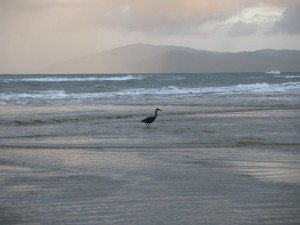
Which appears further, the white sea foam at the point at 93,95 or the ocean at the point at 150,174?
the white sea foam at the point at 93,95

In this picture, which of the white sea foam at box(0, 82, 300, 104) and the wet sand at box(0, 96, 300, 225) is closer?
the wet sand at box(0, 96, 300, 225)

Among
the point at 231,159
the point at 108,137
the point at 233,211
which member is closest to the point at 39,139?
the point at 108,137

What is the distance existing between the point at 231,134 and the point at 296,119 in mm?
4597

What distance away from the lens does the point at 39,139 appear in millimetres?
12023

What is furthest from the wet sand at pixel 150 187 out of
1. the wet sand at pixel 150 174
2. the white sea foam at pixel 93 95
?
the white sea foam at pixel 93 95

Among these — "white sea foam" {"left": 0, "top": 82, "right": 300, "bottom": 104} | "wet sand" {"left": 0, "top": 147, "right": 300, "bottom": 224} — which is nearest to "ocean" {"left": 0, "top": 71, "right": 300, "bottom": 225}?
"wet sand" {"left": 0, "top": 147, "right": 300, "bottom": 224}

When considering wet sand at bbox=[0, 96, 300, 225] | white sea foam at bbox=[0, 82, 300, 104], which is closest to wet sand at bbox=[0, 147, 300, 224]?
wet sand at bbox=[0, 96, 300, 225]

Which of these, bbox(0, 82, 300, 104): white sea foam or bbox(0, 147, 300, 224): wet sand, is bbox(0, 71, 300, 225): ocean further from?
bbox(0, 82, 300, 104): white sea foam

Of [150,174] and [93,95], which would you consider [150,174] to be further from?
[93,95]

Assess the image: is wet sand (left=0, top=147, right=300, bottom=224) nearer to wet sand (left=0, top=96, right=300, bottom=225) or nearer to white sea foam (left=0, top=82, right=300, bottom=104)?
wet sand (left=0, top=96, right=300, bottom=225)

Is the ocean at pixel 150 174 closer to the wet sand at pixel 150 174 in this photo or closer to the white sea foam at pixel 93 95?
the wet sand at pixel 150 174

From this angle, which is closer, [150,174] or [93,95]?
[150,174]

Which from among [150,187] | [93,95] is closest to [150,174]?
[150,187]

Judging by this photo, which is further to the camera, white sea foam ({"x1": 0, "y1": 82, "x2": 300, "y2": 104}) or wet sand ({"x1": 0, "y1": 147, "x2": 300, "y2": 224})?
white sea foam ({"x1": 0, "y1": 82, "x2": 300, "y2": 104})
